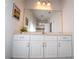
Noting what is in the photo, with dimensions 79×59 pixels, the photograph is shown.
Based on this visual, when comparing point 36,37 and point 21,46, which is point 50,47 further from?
point 21,46

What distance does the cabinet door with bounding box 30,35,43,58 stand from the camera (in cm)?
429

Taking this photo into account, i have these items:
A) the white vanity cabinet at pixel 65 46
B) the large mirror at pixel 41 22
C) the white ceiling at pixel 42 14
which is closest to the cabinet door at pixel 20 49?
the white vanity cabinet at pixel 65 46

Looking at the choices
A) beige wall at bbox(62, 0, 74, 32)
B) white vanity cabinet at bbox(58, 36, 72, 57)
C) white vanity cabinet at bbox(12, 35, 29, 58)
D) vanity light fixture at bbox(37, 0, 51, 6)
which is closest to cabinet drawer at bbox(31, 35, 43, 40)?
white vanity cabinet at bbox(12, 35, 29, 58)

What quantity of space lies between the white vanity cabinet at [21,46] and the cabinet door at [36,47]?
0.18 meters

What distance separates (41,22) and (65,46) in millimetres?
1772

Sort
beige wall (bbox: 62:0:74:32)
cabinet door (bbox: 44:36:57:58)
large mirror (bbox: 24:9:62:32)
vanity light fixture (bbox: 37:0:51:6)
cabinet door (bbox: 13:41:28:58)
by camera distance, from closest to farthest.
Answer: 1. cabinet door (bbox: 13:41:28:58)
2. cabinet door (bbox: 44:36:57:58)
3. beige wall (bbox: 62:0:74:32)
4. large mirror (bbox: 24:9:62:32)
5. vanity light fixture (bbox: 37:0:51:6)

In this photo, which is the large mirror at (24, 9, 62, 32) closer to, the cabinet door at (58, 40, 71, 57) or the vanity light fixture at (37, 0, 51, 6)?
the vanity light fixture at (37, 0, 51, 6)

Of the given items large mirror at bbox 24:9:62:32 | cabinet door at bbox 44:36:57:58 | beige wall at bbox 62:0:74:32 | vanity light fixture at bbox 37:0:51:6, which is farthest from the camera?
vanity light fixture at bbox 37:0:51:6

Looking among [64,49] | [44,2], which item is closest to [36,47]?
[64,49]

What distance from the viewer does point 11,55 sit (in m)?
4.14

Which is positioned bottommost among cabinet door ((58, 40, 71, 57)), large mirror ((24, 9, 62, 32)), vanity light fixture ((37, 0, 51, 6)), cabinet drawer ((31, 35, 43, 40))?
cabinet door ((58, 40, 71, 57))

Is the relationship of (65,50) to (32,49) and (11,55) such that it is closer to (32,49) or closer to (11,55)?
(32,49)
